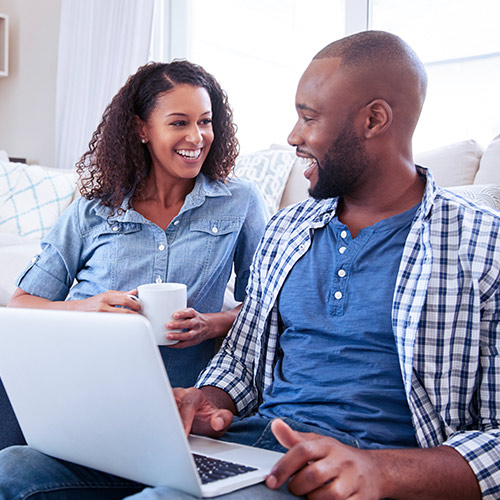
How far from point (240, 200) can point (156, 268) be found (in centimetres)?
26

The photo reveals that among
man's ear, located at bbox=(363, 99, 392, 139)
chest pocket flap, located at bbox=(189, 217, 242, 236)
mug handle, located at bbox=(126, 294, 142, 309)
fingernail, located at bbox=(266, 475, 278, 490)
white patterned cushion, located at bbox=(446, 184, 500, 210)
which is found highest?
man's ear, located at bbox=(363, 99, 392, 139)

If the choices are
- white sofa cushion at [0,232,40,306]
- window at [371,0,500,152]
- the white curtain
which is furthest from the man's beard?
the white curtain

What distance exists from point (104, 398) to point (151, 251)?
0.69 meters

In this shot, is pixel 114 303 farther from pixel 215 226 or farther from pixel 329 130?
pixel 329 130

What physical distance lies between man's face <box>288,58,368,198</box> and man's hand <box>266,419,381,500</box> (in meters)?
0.49

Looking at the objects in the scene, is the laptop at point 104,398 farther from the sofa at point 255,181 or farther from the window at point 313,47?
the window at point 313,47

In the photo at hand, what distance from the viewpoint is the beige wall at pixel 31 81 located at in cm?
379

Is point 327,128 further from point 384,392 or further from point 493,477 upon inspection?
point 493,477

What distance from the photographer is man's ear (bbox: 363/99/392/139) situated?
41.4 inches

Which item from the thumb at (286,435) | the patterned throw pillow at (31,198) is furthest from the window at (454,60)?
the thumb at (286,435)

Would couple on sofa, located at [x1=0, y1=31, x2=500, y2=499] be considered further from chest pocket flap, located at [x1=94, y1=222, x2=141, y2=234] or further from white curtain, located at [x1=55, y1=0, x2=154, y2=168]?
white curtain, located at [x1=55, y1=0, x2=154, y2=168]

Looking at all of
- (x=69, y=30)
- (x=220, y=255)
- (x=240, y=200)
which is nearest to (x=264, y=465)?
(x=220, y=255)

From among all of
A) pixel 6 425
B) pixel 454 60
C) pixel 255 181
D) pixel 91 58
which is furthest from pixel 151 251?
pixel 91 58

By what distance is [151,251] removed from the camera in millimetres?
1366
